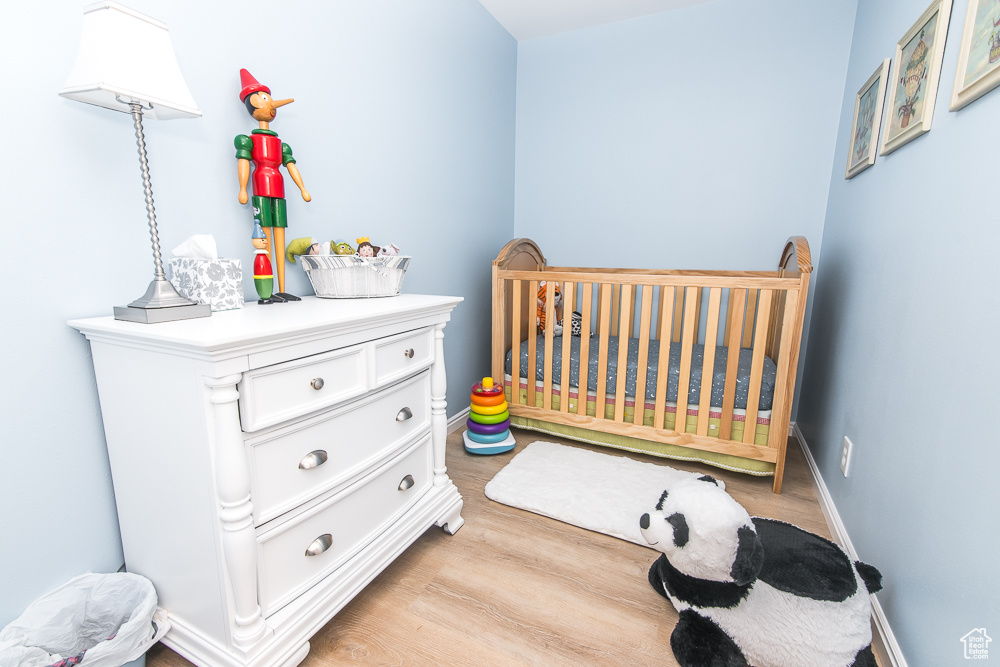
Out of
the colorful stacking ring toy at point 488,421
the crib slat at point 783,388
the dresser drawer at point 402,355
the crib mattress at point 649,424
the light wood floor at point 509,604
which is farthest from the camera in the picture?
the colorful stacking ring toy at point 488,421

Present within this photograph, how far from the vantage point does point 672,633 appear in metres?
1.18

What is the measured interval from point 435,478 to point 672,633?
33.5 inches

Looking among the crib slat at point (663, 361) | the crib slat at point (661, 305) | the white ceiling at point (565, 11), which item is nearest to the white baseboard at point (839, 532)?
the crib slat at point (663, 361)

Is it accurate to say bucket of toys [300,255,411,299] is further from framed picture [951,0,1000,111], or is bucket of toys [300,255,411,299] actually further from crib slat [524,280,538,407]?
framed picture [951,0,1000,111]

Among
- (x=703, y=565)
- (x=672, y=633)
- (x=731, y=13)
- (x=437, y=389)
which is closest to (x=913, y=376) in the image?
(x=703, y=565)

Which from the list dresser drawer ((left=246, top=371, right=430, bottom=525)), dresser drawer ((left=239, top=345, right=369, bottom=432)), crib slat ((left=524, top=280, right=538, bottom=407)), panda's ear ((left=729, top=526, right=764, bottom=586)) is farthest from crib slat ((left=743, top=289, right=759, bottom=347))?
dresser drawer ((left=239, top=345, right=369, bottom=432))

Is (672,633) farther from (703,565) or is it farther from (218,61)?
(218,61)

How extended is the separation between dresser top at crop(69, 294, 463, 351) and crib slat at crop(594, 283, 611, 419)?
3.40 feet

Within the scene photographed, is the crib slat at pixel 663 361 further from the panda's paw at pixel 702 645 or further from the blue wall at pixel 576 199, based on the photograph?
the panda's paw at pixel 702 645

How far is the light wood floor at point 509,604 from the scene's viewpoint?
114 centimetres

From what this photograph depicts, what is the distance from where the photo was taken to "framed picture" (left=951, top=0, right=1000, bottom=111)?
918 millimetres

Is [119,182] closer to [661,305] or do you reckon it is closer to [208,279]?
[208,279]

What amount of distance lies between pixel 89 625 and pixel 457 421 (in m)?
1.72

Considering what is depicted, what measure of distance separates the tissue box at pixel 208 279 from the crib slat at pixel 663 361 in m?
1.71
